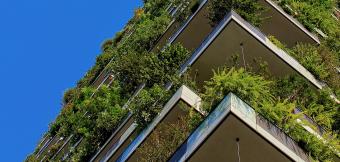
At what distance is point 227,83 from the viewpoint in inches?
603

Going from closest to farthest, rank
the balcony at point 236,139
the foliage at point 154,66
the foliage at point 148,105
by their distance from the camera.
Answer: the balcony at point 236,139
the foliage at point 148,105
the foliage at point 154,66

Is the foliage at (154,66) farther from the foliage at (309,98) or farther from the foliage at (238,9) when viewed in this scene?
the foliage at (309,98)

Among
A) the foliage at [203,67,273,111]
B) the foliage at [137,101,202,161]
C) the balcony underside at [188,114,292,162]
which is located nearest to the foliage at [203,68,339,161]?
the foliage at [203,67,273,111]

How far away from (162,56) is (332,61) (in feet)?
16.9

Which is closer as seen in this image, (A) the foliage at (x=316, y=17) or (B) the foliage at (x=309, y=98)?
(B) the foliage at (x=309, y=98)

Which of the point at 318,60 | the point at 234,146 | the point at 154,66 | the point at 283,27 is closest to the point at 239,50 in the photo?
the point at 318,60

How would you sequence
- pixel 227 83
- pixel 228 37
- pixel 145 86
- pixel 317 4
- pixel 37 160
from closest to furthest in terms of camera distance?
pixel 227 83 < pixel 228 37 < pixel 145 86 < pixel 317 4 < pixel 37 160


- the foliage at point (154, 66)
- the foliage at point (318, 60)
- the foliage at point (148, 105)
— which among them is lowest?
the foliage at point (148, 105)

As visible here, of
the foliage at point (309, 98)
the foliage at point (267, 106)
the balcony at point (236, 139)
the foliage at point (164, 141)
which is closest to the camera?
the balcony at point (236, 139)

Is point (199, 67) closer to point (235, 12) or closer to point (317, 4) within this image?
point (235, 12)

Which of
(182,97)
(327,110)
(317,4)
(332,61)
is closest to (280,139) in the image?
(182,97)

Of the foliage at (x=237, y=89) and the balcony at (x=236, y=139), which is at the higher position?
the foliage at (x=237, y=89)

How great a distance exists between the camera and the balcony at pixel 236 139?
13.5m

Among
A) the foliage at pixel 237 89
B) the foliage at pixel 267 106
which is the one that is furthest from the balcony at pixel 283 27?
the foliage at pixel 237 89
